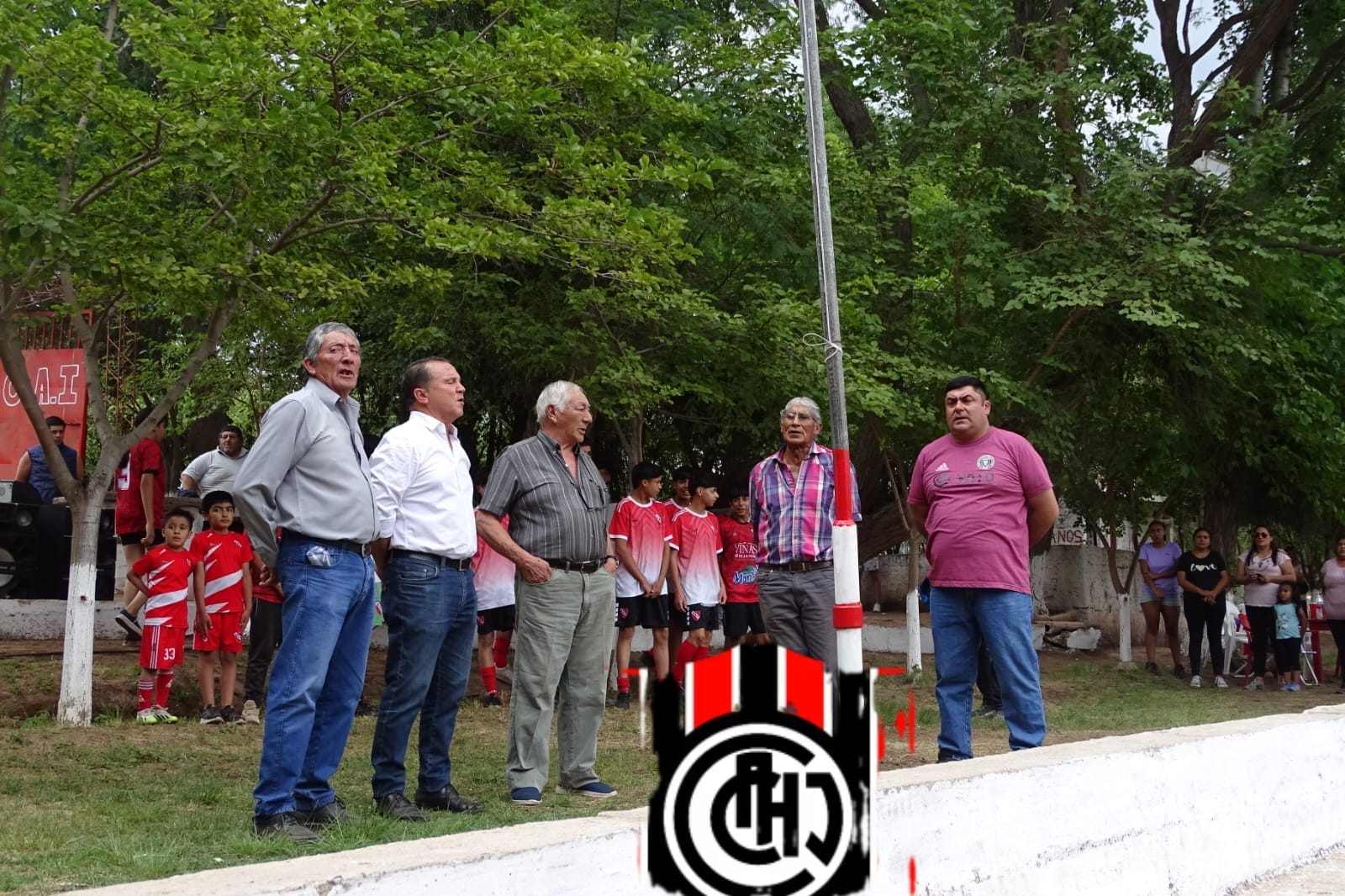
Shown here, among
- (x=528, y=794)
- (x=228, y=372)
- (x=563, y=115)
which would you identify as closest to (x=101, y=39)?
(x=563, y=115)

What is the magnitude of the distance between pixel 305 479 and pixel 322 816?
4.20 ft

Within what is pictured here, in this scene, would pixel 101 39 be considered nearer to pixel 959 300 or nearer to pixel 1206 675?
pixel 959 300

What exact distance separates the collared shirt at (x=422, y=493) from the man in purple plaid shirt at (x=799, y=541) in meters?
1.92

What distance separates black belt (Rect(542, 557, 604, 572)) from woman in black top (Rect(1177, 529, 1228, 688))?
40.9 feet

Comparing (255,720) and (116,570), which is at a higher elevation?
(116,570)

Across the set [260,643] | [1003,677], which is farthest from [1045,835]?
→ [260,643]

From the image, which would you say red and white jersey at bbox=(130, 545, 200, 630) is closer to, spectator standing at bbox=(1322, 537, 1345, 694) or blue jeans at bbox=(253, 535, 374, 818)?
blue jeans at bbox=(253, 535, 374, 818)

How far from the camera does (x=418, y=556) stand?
5.84m

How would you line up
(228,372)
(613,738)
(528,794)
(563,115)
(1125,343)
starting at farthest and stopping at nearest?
(228,372), (1125,343), (563,115), (613,738), (528,794)

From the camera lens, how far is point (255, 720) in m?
10.0

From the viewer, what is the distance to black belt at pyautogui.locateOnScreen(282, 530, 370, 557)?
524 centimetres

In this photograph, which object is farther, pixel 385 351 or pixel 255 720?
pixel 385 351

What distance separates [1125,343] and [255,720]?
34.4 feet

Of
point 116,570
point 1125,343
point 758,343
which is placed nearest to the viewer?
point 758,343
